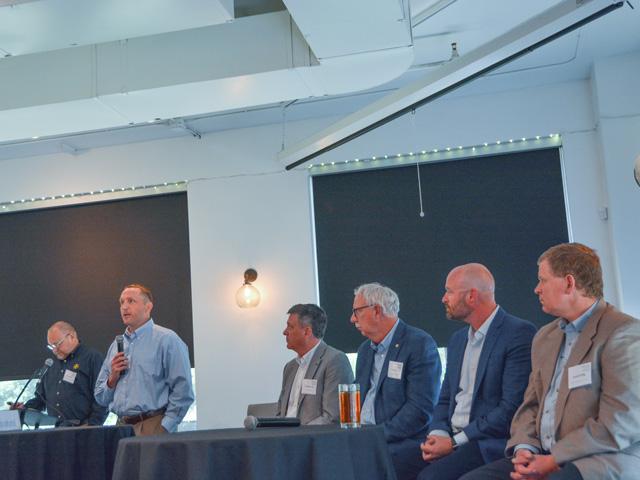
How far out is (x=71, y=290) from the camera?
7.79 meters

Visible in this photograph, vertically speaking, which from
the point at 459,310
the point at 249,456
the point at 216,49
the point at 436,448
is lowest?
A: the point at 436,448

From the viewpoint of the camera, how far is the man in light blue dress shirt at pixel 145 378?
502 cm

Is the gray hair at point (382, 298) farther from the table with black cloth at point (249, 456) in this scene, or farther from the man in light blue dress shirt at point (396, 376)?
the table with black cloth at point (249, 456)

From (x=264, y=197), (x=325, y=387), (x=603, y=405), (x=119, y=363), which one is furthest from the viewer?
(x=264, y=197)

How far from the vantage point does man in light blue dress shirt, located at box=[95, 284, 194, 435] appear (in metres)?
5.02

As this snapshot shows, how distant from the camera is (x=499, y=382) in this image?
3578 millimetres

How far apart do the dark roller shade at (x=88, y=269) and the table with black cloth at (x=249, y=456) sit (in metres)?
4.52

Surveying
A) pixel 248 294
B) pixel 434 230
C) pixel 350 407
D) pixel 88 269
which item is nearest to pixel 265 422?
pixel 350 407

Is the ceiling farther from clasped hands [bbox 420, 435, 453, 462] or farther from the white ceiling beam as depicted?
clasped hands [bbox 420, 435, 453, 462]

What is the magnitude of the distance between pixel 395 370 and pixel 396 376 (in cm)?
3

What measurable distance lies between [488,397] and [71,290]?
5.26 metres

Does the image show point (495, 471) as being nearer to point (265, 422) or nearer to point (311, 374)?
point (265, 422)

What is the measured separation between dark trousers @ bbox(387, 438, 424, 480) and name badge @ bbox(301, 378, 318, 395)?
0.66 metres

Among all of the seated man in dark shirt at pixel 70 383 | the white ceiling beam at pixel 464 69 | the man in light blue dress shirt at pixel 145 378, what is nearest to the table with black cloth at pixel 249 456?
the man in light blue dress shirt at pixel 145 378
